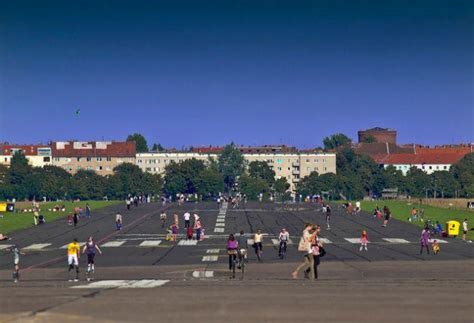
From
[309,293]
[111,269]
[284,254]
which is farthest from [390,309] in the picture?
[284,254]

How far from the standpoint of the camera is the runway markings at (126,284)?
112 ft

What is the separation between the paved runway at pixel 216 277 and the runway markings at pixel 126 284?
35 mm

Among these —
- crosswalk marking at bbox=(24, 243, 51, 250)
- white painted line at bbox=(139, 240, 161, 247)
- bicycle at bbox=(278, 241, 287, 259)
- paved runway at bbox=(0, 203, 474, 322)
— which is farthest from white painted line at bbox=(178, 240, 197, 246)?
bicycle at bbox=(278, 241, 287, 259)

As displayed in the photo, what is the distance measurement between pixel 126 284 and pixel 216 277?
5.12 metres

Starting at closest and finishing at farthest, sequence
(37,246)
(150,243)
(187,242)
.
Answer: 1. (37,246)
2. (150,243)
3. (187,242)

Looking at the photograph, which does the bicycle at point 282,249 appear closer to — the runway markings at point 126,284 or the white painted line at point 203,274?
the white painted line at point 203,274

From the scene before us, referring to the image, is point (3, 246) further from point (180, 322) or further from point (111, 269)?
point (180, 322)

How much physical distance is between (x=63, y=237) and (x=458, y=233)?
2955 centimetres

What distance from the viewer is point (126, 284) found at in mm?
35125

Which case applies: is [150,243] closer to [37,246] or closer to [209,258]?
[37,246]

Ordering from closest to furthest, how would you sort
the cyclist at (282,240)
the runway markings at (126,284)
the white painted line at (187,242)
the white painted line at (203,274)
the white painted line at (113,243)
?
the runway markings at (126,284), the white painted line at (203,274), the cyclist at (282,240), the white painted line at (187,242), the white painted line at (113,243)

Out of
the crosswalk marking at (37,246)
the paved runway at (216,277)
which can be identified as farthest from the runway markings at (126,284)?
the crosswalk marking at (37,246)

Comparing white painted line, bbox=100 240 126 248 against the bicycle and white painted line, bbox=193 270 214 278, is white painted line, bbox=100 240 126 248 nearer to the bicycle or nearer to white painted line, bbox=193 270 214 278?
the bicycle

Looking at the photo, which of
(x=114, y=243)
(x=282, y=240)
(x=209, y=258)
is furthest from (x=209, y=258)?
(x=114, y=243)
